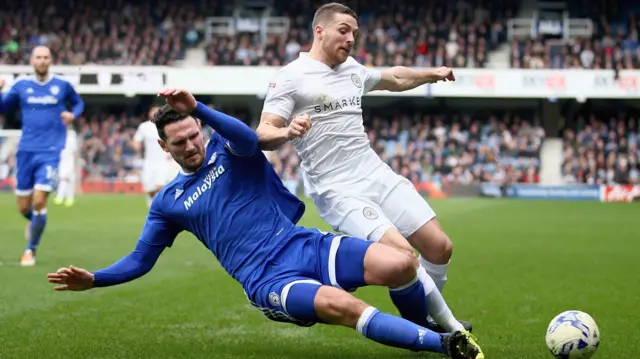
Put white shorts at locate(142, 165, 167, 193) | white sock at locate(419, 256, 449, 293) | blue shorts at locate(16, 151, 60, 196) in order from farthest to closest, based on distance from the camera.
Answer: white shorts at locate(142, 165, 167, 193) < blue shorts at locate(16, 151, 60, 196) < white sock at locate(419, 256, 449, 293)

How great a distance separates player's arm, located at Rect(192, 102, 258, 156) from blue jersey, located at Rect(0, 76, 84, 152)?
684cm

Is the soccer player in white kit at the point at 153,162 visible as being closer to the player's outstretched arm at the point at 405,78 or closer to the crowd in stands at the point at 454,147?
the player's outstretched arm at the point at 405,78

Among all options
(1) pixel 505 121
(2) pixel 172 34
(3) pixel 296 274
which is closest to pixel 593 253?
(3) pixel 296 274

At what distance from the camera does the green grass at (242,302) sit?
20.5 ft

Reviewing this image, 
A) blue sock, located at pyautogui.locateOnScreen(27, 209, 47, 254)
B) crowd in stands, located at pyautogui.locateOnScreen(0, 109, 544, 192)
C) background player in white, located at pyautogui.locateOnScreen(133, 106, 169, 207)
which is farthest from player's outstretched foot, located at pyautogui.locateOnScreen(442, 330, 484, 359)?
crowd in stands, located at pyautogui.locateOnScreen(0, 109, 544, 192)

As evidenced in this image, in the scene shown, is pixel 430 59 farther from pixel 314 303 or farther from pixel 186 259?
pixel 314 303

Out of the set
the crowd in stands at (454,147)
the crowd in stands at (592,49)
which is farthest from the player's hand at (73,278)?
the crowd in stands at (592,49)

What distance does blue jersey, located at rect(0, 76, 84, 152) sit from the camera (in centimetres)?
1177

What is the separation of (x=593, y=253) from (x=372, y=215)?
27.0 feet

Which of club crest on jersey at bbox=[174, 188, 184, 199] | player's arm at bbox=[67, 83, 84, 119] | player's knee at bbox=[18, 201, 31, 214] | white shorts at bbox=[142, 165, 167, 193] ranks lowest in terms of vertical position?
white shorts at bbox=[142, 165, 167, 193]

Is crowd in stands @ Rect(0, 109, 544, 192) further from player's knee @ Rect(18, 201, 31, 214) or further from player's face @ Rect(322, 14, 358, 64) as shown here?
player's face @ Rect(322, 14, 358, 64)

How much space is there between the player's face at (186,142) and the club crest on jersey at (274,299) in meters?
0.96

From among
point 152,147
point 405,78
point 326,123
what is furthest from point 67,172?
point 326,123

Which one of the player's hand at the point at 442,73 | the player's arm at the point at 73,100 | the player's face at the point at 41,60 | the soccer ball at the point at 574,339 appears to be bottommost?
the soccer ball at the point at 574,339
